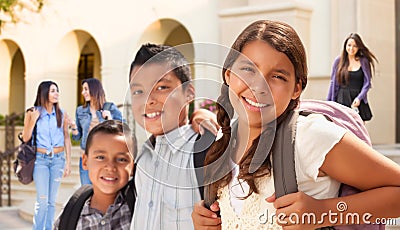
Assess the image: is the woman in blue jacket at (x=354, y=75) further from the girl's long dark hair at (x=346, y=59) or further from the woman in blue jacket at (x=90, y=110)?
the woman in blue jacket at (x=90, y=110)

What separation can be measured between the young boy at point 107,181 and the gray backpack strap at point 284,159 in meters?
1.11

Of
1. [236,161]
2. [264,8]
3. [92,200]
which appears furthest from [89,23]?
Answer: [236,161]

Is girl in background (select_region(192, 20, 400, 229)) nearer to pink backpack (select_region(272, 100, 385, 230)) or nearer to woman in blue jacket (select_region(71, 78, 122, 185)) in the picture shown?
pink backpack (select_region(272, 100, 385, 230))

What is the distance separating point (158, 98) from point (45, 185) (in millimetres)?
5382

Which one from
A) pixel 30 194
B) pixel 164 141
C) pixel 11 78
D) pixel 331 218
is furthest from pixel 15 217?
pixel 11 78

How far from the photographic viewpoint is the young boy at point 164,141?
205 centimetres

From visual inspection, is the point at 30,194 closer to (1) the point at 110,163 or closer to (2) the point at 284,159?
(1) the point at 110,163

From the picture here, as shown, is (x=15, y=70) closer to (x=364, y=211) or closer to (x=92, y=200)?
(x=92, y=200)

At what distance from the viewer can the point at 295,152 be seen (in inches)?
71.7

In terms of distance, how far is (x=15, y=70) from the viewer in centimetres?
2059

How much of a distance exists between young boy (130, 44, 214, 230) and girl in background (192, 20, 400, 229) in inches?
7.4

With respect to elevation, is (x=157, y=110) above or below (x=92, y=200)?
above

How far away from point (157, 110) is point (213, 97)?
1.36 feet

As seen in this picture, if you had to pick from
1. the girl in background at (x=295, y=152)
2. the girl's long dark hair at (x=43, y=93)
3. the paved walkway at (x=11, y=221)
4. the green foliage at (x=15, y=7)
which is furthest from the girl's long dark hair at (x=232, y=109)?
the green foliage at (x=15, y=7)
